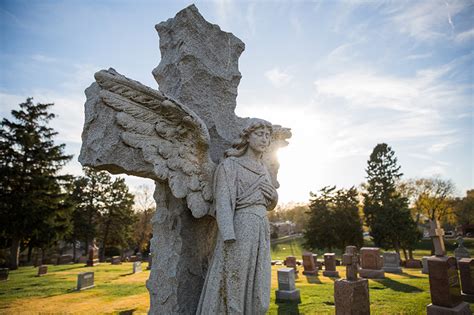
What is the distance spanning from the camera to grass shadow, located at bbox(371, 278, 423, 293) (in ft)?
30.8

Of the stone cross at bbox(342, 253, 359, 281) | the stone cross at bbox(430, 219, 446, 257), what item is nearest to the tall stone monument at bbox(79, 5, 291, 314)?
the stone cross at bbox(342, 253, 359, 281)

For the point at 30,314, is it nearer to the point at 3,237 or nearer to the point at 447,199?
the point at 3,237

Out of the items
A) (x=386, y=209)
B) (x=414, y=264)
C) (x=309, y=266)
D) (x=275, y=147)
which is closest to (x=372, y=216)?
(x=386, y=209)

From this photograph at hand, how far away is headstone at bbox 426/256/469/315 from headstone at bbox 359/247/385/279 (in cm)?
589

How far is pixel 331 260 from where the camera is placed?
13969 millimetres

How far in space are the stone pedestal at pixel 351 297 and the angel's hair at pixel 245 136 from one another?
465 centimetres

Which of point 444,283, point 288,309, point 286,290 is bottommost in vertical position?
point 288,309

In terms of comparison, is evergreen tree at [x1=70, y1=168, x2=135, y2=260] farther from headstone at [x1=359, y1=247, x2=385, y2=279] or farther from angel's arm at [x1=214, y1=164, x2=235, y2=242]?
angel's arm at [x1=214, y1=164, x2=235, y2=242]

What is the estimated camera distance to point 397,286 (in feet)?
33.3

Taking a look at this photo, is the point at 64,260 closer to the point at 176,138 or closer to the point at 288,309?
the point at 288,309

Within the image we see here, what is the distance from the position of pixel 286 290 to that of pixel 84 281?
8.29 metres

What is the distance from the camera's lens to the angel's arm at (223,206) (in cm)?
243

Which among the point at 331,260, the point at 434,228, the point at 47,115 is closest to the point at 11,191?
the point at 47,115

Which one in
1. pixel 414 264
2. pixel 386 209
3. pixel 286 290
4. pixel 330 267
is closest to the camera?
pixel 286 290
